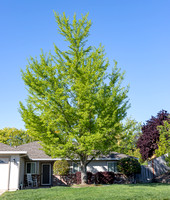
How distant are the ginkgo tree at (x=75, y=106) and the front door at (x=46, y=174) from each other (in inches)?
244

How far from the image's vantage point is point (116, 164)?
22.9 m

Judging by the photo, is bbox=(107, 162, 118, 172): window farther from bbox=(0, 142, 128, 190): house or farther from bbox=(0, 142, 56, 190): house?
bbox=(0, 142, 56, 190): house

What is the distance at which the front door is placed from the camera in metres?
21.8

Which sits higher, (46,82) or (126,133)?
(46,82)

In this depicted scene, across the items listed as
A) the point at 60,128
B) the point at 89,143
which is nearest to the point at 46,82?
the point at 60,128

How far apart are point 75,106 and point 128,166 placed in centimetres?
905

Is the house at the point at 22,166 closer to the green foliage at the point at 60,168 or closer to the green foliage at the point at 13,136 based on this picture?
the green foliage at the point at 60,168

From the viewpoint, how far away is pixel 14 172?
16266 millimetres

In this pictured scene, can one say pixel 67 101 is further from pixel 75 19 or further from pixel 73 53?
pixel 75 19

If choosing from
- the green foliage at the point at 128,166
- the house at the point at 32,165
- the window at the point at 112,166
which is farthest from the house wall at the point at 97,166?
the green foliage at the point at 128,166

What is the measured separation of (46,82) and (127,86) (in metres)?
6.15

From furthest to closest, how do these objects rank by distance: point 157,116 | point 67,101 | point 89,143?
point 157,116, point 67,101, point 89,143

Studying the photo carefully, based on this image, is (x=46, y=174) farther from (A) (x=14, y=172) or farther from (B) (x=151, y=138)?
(B) (x=151, y=138)

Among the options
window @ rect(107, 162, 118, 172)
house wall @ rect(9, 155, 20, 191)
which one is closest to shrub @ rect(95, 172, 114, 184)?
window @ rect(107, 162, 118, 172)
